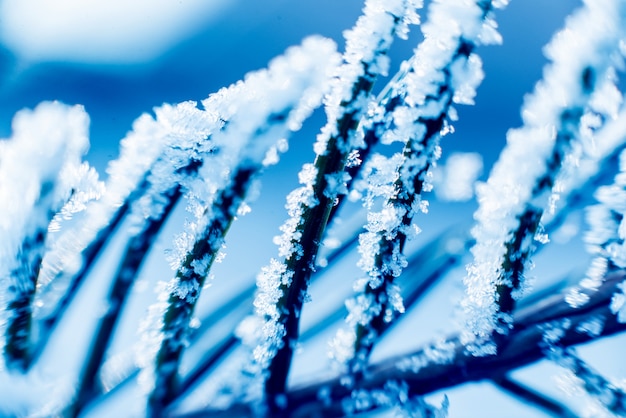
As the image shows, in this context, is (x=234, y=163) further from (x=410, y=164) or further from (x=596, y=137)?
(x=596, y=137)

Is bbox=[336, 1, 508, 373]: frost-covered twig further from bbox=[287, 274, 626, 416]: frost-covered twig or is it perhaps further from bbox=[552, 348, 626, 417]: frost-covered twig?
bbox=[552, 348, 626, 417]: frost-covered twig

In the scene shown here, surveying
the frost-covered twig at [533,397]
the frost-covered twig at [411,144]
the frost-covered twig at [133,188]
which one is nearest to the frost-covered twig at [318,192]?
the frost-covered twig at [411,144]

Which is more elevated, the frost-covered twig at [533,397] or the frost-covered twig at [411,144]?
the frost-covered twig at [411,144]

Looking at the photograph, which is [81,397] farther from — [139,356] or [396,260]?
[396,260]

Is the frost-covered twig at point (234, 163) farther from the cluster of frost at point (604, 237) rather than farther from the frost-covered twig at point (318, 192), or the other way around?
the cluster of frost at point (604, 237)

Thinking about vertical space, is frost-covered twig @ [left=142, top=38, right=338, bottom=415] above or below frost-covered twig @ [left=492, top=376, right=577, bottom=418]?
above

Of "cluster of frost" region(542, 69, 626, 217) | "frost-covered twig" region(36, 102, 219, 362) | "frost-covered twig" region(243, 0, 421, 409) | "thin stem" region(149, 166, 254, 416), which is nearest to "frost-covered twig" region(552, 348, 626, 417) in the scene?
"cluster of frost" region(542, 69, 626, 217)
